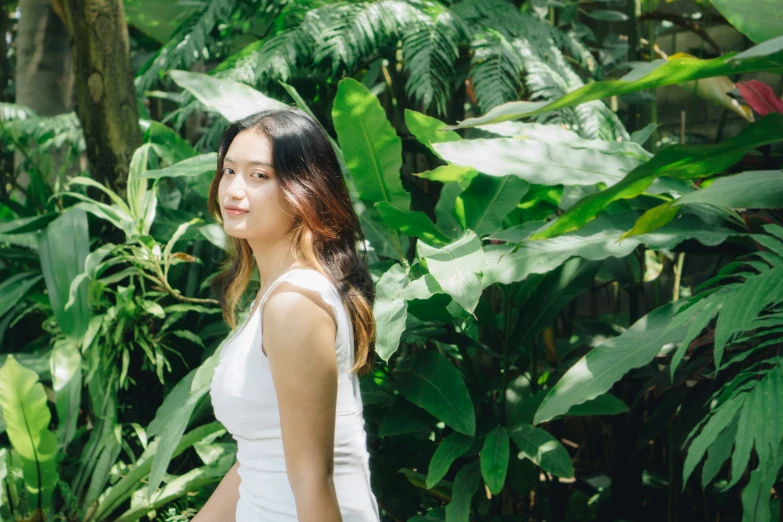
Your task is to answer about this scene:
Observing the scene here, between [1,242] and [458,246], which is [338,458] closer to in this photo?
[458,246]

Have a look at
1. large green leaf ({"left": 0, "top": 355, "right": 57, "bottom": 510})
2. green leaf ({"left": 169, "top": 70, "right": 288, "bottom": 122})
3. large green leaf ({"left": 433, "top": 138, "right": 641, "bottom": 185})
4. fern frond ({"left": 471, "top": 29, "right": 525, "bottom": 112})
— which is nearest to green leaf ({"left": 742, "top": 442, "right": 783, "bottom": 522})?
large green leaf ({"left": 433, "top": 138, "right": 641, "bottom": 185})

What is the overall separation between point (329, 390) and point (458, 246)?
60 centimetres

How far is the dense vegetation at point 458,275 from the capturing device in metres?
1.33

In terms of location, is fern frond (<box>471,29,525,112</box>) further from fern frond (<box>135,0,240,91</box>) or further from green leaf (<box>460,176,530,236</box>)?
fern frond (<box>135,0,240,91</box>)

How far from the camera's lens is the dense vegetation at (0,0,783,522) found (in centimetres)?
133

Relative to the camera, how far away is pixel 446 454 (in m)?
1.58

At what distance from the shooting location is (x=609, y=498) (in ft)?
6.86

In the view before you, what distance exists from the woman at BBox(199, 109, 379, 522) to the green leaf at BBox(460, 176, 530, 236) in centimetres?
58

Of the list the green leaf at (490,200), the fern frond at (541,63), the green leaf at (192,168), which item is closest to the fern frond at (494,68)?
the fern frond at (541,63)

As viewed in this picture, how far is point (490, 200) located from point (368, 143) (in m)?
0.30

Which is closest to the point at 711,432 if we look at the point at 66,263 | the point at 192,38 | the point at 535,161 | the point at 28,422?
the point at 535,161

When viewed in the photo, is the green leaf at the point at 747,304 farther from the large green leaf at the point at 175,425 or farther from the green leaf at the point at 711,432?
the large green leaf at the point at 175,425

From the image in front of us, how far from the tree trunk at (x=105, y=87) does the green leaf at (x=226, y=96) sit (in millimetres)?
596

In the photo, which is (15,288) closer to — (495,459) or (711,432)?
(495,459)
